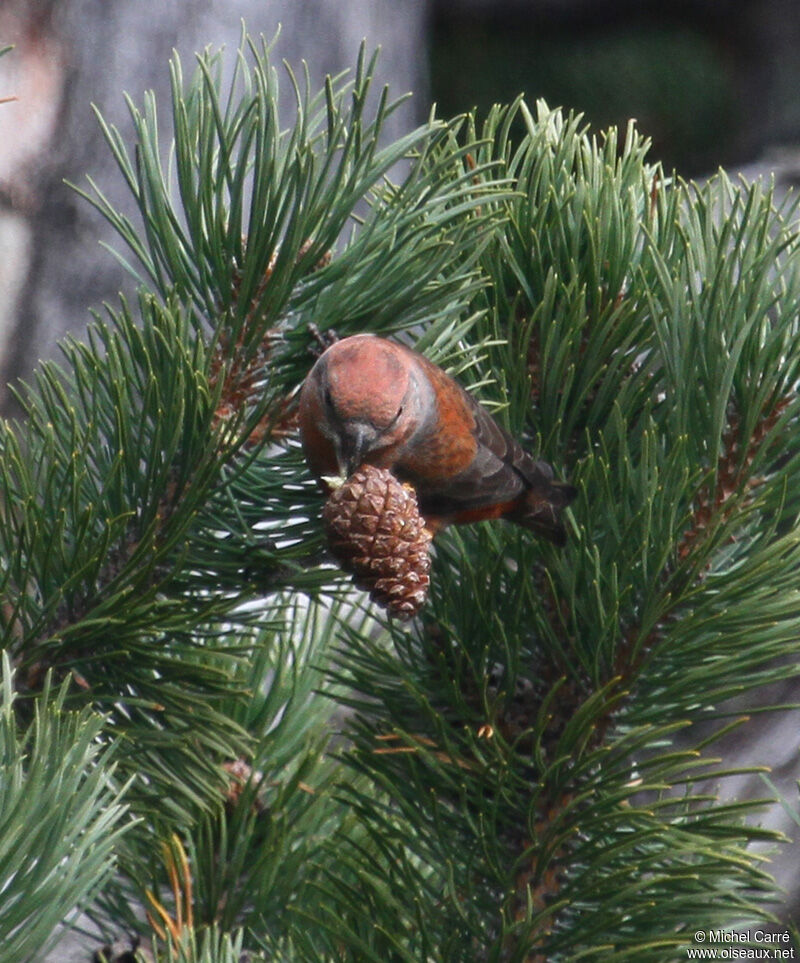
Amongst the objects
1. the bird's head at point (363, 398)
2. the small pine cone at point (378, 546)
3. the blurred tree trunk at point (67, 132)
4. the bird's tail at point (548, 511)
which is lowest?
the small pine cone at point (378, 546)

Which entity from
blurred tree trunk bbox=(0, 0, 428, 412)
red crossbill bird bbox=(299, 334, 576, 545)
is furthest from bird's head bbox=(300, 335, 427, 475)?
blurred tree trunk bbox=(0, 0, 428, 412)

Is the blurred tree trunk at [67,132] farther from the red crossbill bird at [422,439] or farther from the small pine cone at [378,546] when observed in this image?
the small pine cone at [378,546]

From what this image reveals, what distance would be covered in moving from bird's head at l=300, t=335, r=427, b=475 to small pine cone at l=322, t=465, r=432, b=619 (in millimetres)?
55

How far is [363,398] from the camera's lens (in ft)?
1.84

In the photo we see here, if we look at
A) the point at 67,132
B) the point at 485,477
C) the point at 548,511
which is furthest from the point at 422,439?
the point at 67,132

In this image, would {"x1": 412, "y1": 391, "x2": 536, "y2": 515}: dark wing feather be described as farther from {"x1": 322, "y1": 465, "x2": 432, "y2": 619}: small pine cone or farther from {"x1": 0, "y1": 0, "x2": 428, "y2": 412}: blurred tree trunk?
{"x1": 0, "y1": 0, "x2": 428, "y2": 412}: blurred tree trunk

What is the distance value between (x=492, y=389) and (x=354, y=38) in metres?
2.49

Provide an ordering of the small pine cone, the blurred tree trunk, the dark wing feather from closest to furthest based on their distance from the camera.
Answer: the small pine cone
the dark wing feather
the blurred tree trunk

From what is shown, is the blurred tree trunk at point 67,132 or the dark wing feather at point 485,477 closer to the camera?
the dark wing feather at point 485,477

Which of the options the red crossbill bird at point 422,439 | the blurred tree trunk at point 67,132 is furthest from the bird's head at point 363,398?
the blurred tree trunk at point 67,132

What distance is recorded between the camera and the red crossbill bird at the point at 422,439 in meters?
0.50

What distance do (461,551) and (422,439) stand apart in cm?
12

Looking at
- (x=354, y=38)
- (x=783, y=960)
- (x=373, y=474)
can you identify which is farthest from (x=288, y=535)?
(x=354, y=38)

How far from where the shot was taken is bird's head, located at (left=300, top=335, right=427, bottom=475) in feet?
1.61
